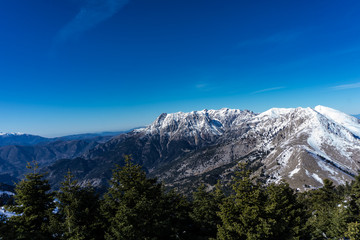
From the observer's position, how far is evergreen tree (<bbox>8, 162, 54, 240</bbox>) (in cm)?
2641

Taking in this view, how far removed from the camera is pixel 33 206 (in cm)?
2780

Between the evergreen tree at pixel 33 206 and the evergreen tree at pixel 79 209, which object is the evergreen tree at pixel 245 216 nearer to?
the evergreen tree at pixel 79 209

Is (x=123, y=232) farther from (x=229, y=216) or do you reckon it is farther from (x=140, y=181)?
(x=229, y=216)

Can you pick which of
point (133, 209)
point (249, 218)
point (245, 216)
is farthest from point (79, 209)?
point (249, 218)

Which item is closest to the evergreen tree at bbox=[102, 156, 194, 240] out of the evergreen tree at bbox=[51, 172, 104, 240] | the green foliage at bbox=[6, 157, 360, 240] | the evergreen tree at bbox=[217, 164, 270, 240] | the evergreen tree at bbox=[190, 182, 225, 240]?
the green foliage at bbox=[6, 157, 360, 240]

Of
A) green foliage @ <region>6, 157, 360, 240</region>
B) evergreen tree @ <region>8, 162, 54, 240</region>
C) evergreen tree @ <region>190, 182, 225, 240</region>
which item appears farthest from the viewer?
evergreen tree @ <region>190, 182, 225, 240</region>

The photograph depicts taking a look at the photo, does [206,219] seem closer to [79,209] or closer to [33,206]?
[79,209]

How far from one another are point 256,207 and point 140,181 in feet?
56.6

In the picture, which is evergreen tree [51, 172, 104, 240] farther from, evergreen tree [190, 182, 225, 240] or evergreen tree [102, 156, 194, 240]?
evergreen tree [190, 182, 225, 240]

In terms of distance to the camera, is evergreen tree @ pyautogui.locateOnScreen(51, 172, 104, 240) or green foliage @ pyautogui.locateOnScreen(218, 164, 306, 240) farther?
evergreen tree @ pyautogui.locateOnScreen(51, 172, 104, 240)

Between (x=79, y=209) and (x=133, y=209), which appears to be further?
(x=79, y=209)

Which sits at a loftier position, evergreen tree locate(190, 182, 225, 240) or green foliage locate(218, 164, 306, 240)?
green foliage locate(218, 164, 306, 240)

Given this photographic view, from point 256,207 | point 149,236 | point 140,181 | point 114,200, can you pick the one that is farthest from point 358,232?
point 114,200

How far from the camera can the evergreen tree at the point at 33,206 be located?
26.4 metres
